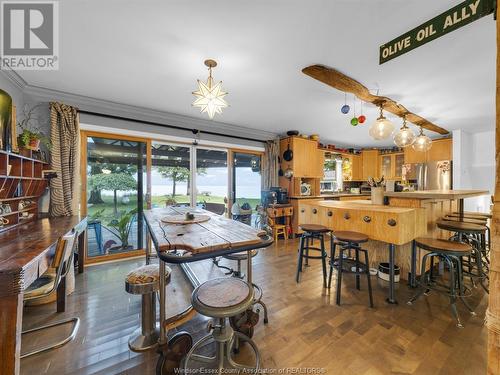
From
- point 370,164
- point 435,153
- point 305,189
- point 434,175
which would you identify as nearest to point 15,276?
point 305,189

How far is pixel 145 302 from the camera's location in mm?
1571

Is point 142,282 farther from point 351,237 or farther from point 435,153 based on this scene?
point 435,153

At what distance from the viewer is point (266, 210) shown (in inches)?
180

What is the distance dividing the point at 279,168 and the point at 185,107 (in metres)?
2.57

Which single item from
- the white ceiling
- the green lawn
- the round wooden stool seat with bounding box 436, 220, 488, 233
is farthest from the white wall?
the green lawn

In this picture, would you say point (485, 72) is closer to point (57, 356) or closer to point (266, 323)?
point (266, 323)

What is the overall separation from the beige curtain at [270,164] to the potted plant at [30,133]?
145 inches

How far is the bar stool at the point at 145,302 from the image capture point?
1482mm

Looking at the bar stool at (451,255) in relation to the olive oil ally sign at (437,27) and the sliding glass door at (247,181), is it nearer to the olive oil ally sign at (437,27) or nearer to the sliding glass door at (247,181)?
the olive oil ally sign at (437,27)

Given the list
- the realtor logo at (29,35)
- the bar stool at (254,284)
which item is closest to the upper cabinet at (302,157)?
the bar stool at (254,284)

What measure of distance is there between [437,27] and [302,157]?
3.47 m

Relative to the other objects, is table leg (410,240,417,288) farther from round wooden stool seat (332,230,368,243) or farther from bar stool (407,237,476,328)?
round wooden stool seat (332,230,368,243)

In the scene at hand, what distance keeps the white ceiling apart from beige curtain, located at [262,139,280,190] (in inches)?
62.6

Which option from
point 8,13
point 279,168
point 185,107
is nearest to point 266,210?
point 279,168
